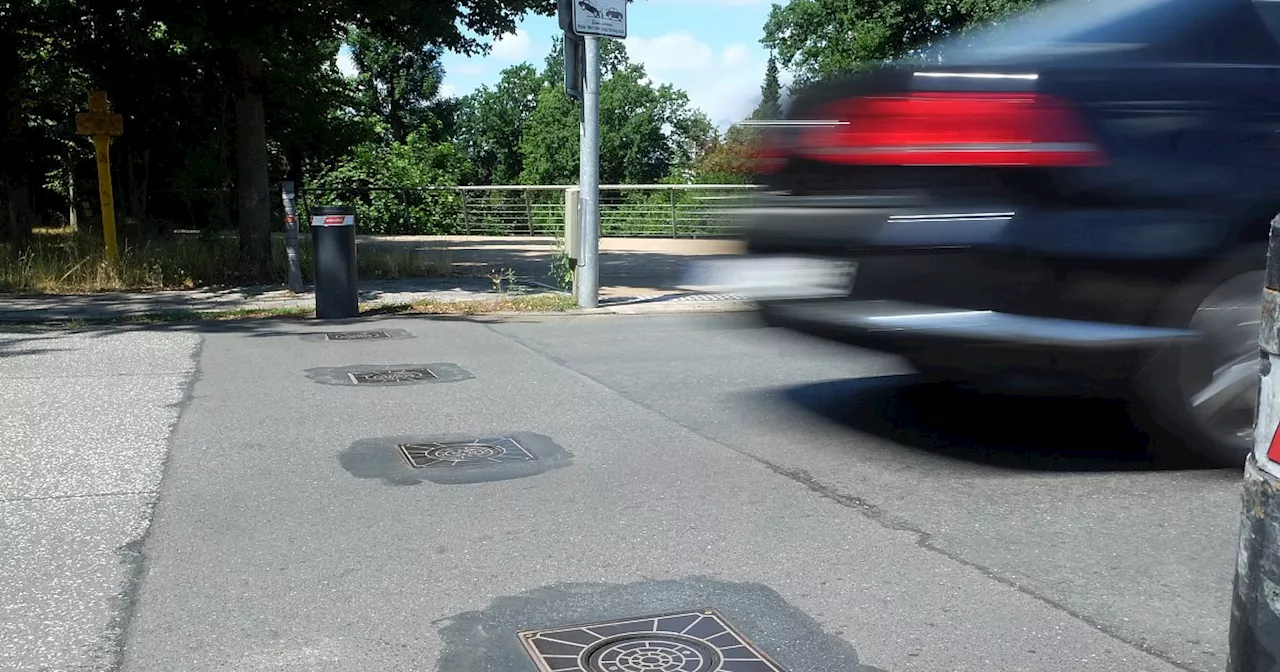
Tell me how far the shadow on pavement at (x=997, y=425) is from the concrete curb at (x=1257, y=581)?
3.19 metres

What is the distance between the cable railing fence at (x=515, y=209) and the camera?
22.6 metres

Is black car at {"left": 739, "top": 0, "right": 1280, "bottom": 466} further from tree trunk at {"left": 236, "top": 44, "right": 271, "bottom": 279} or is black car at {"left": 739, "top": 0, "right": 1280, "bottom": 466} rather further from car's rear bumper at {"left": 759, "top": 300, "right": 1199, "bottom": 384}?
tree trunk at {"left": 236, "top": 44, "right": 271, "bottom": 279}

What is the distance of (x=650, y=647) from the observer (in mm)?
3129

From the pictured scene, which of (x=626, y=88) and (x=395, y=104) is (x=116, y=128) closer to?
(x=395, y=104)

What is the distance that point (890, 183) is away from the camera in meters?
4.81

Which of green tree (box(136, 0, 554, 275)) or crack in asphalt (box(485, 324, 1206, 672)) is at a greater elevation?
green tree (box(136, 0, 554, 275))

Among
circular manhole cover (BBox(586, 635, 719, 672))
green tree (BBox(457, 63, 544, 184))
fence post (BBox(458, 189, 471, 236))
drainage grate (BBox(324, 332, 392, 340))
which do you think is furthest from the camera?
green tree (BBox(457, 63, 544, 184))

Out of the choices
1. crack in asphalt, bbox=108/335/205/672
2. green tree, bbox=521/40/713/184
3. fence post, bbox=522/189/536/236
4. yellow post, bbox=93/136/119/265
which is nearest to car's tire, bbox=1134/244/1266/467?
crack in asphalt, bbox=108/335/205/672

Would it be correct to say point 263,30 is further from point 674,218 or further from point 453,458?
point 674,218

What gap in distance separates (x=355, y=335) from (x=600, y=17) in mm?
3685

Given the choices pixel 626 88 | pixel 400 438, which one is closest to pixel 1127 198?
pixel 400 438

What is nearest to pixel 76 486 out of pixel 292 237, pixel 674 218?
pixel 292 237

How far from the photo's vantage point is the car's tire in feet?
15.1

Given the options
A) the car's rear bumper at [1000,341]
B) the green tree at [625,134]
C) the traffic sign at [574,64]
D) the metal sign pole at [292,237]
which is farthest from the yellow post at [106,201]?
the green tree at [625,134]
